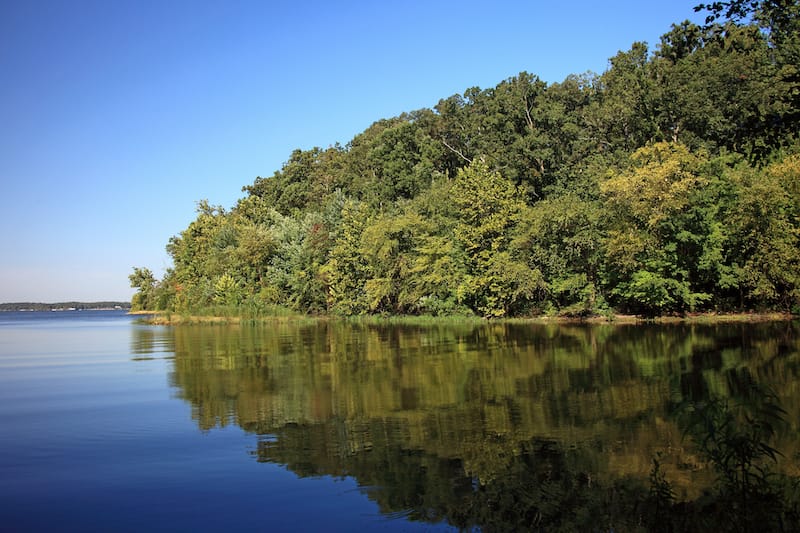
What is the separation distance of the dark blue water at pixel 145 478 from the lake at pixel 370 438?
5 cm

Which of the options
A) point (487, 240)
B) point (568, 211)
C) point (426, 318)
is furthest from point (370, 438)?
point (426, 318)

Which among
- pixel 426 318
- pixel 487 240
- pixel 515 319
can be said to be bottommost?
pixel 515 319

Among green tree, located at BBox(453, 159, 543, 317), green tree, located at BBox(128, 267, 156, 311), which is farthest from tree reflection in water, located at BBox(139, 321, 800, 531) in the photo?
green tree, located at BBox(128, 267, 156, 311)

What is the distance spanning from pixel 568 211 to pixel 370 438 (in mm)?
43172

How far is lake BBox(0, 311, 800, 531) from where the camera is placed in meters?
9.80

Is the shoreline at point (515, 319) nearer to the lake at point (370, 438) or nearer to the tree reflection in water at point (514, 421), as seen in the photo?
the tree reflection in water at point (514, 421)

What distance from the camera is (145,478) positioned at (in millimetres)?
11859

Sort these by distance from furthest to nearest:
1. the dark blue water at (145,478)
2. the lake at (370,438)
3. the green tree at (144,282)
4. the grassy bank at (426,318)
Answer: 1. the green tree at (144,282)
2. the grassy bank at (426,318)
3. the lake at (370,438)
4. the dark blue water at (145,478)

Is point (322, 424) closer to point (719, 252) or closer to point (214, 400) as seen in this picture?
point (214, 400)

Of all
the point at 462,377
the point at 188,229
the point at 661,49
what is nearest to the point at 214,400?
the point at 462,377

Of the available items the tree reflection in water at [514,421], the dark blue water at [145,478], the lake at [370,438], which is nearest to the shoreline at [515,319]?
the tree reflection in water at [514,421]

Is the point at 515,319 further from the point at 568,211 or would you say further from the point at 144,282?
the point at 144,282

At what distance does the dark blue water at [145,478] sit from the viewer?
9.60 m

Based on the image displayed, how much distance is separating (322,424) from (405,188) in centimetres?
7431
